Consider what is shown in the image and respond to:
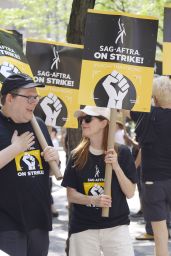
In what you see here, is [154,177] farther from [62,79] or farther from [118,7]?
[118,7]

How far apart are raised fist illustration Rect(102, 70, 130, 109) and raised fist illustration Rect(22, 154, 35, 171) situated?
879 mm

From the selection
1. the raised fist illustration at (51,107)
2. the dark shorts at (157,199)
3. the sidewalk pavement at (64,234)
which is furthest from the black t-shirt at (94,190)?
the sidewalk pavement at (64,234)

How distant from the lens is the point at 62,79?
5852 mm

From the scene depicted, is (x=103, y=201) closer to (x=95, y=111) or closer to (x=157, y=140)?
(x=95, y=111)

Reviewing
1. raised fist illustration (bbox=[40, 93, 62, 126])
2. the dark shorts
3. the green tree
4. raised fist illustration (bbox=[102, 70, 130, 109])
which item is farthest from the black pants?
the green tree

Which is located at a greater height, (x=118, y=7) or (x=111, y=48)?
(x=118, y=7)

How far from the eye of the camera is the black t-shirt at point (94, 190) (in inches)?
185

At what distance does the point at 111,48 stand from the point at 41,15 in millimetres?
Result: 12219

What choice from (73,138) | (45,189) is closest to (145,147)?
(73,138)

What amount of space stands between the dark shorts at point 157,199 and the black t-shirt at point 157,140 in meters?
0.06

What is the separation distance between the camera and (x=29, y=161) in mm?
4426

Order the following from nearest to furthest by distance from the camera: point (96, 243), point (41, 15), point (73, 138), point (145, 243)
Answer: point (96, 243) < point (73, 138) < point (145, 243) < point (41, 15)

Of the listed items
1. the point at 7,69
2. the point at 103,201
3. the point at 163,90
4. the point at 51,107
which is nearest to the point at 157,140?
the point at 163,90

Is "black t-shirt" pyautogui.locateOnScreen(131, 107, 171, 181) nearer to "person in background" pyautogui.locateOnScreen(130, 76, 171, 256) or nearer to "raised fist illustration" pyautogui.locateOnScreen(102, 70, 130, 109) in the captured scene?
"person in background" pyautogui.locateOnScreen(130, 76, 171, 256)
